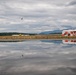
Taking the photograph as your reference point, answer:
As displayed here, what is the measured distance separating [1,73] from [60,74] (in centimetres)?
468

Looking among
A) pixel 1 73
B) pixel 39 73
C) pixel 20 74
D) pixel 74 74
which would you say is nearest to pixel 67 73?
pixel 74 74

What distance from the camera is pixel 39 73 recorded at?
55.8 feet

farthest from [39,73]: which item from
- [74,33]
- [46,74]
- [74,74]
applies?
[74,33]

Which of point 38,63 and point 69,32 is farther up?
point 69,32

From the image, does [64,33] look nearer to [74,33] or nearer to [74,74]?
[74,33]

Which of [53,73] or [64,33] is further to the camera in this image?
[64,33]

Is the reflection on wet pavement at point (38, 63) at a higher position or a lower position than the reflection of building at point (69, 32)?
lower

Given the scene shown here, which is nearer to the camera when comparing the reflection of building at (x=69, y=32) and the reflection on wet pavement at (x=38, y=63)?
the reflection on wet pavement at (x=38, y=63)

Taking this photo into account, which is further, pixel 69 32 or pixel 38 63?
pixel 69 32

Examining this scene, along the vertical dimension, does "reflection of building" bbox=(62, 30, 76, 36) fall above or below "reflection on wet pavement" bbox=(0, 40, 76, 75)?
above

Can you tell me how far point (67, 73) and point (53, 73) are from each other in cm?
111

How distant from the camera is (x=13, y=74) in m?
16.7

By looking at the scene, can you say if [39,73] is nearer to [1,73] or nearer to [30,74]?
[30,74]

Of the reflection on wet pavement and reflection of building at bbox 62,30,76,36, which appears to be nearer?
the reflection on wet pavement
